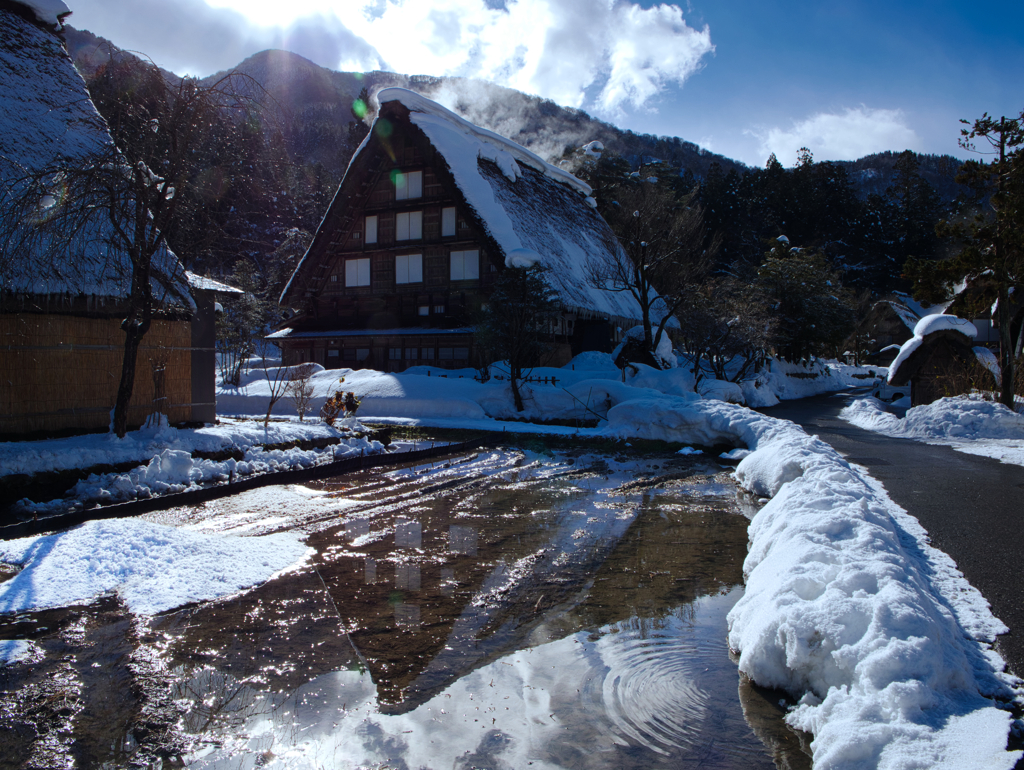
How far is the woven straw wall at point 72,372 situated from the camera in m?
8.23

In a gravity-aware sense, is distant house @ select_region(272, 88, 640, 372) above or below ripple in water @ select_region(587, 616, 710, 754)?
above

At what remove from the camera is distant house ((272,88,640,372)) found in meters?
21.7

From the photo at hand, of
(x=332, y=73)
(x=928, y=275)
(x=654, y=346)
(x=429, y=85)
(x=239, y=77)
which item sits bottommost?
(x=654, y=346)

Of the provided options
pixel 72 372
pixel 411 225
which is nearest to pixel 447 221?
pixel 411 225

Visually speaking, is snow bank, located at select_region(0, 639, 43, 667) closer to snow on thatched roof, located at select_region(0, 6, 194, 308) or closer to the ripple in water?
the ripple in water

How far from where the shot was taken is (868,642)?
285 cm

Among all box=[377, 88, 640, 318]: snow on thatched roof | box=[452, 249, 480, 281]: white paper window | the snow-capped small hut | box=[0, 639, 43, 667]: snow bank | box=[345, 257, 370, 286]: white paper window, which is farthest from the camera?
box=[345, 257, 370, 286]: white paper window

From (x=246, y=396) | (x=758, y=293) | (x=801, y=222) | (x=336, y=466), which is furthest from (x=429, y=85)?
(x=336, y=466)

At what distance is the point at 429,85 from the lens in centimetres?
12650

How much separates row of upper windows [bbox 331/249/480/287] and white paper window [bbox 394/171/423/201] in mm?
2311

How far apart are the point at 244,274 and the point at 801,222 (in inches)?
1642

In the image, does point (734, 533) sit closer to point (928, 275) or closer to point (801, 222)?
point (928, 275)

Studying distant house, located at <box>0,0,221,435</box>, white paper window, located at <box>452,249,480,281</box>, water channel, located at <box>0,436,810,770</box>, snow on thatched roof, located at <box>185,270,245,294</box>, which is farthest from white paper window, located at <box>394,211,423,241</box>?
water channel, located at <box>0,436,810,770</box>

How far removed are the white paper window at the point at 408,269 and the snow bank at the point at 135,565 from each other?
1867 centimetres
